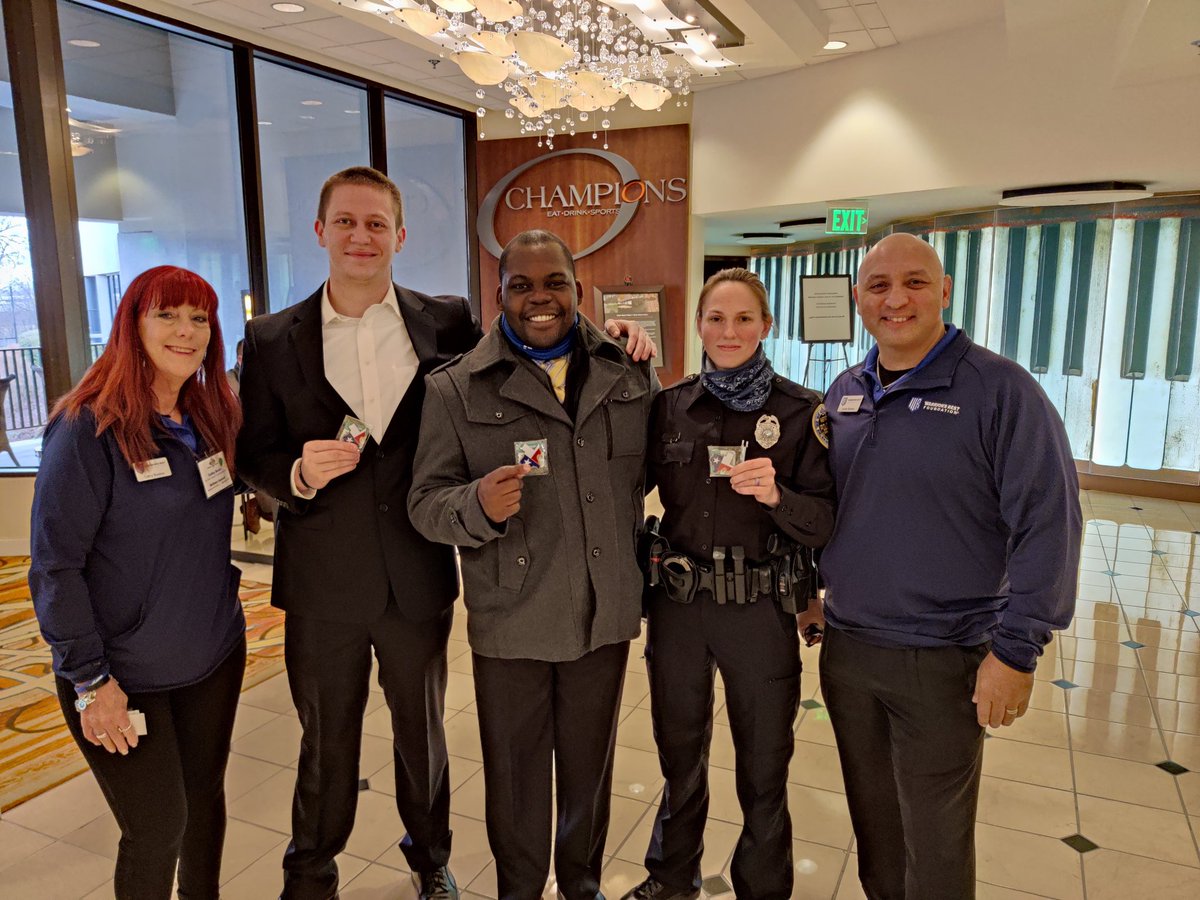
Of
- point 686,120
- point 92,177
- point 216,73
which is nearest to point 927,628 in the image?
point 92,177

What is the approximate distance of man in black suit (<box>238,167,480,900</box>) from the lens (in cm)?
229

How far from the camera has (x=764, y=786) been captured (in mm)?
2305

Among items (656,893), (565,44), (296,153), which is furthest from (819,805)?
(296,153)

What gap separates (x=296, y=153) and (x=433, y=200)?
2.13 m

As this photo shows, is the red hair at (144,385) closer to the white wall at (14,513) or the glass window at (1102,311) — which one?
the white wall at (14,513)

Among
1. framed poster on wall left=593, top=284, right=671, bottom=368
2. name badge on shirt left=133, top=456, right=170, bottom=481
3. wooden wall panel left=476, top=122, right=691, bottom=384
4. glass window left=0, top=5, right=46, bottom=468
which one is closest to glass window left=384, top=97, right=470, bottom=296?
wooden wall panel left=476, top=122, right=691, bottom=384

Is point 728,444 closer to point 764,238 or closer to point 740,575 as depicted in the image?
point 740,575

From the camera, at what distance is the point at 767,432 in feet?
7.30

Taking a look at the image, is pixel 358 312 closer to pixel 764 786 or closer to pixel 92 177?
pixel 764 786

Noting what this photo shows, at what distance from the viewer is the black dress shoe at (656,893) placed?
2512 mm

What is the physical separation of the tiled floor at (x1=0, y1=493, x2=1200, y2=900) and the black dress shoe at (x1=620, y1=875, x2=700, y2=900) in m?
0.14

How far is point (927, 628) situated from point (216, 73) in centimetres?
747

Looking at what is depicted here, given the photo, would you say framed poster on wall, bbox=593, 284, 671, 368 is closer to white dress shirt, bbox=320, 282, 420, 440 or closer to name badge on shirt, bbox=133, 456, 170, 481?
white dress shirt, bbox=320, 282, 420, 440

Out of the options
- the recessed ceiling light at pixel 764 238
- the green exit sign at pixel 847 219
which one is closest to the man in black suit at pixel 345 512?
the green exit sign at pixel 847 219
